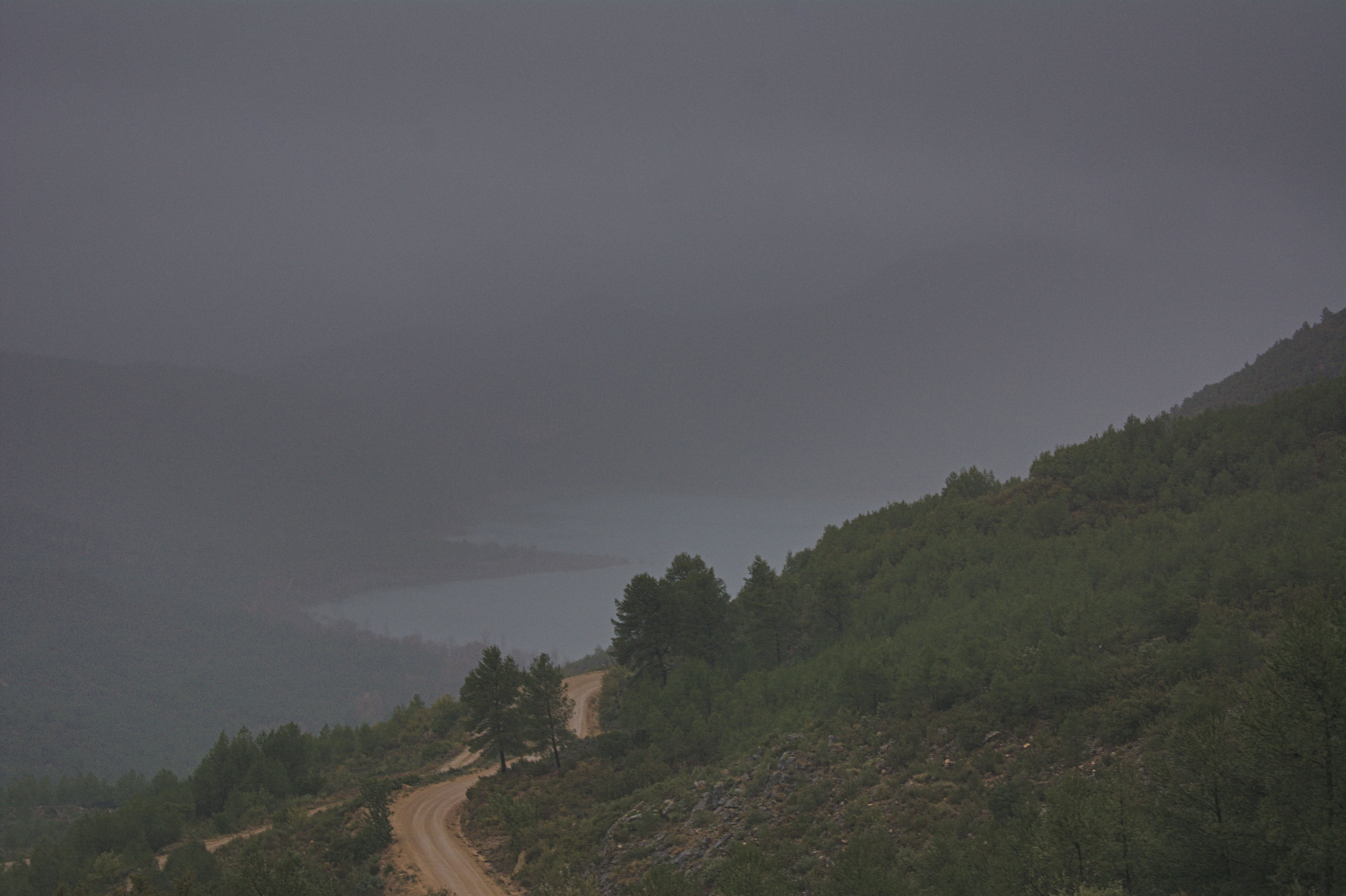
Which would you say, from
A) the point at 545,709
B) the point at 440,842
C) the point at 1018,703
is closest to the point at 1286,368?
the point at 1018,703

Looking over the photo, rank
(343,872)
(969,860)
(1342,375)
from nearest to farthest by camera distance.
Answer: (969,860)
(343,872)
(1342,375)

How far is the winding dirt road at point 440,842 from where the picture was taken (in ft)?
92.7

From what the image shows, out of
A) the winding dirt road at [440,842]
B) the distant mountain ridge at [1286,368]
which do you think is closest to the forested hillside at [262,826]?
the winding dirt road at [440,842]

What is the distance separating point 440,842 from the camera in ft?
Result: 106

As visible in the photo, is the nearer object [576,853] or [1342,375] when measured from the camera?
[576,853]

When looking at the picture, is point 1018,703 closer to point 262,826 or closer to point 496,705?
point 496,705

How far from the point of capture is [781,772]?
2722 cm

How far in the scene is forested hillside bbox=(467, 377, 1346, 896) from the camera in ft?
44.2

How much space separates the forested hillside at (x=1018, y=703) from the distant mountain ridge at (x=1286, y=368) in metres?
45.1

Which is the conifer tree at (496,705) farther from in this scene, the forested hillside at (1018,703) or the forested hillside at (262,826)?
the forested hillside at (262,826)

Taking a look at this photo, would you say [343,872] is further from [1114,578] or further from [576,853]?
[1114,578]

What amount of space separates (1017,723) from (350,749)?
173ft

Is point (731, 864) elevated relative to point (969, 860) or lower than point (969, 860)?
elevated

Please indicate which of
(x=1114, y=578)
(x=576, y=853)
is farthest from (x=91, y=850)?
(x=1114, y=578)
